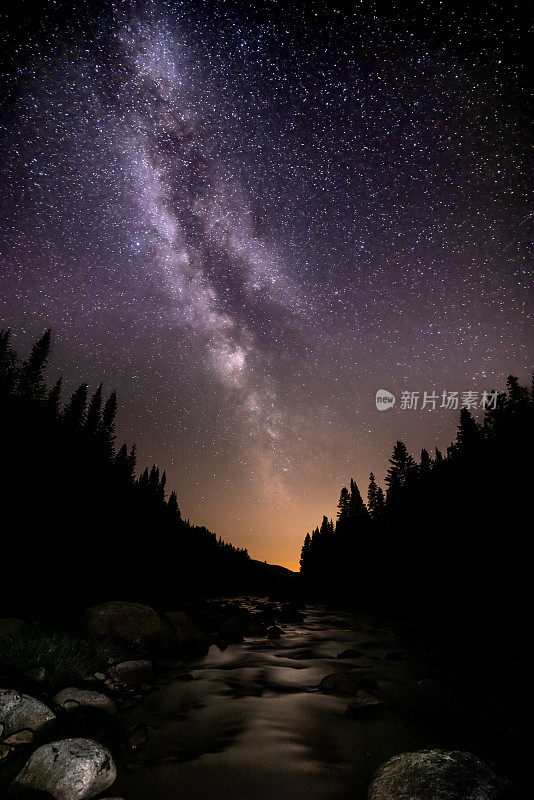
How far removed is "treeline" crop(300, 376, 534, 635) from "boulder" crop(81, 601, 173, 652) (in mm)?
16008

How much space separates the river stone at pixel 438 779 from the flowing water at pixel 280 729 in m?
0.43

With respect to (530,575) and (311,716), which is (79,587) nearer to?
(311,716)

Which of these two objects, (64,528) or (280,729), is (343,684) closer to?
(280,729)

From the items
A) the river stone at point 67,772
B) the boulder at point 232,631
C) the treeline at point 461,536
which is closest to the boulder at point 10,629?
the river stone at point 67,772

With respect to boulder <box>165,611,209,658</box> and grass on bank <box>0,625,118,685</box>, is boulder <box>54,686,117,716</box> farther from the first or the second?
boulder <box>165,611,209,658</box>

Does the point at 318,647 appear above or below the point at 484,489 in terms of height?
below

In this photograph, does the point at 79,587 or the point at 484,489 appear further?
the point at 484,489

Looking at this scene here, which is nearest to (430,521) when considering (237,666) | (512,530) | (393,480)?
(512,530)

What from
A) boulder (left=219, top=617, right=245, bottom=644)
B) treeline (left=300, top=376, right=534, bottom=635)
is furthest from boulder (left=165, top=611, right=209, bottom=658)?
treeline (left=300, top=376, right=534, bottom=635)

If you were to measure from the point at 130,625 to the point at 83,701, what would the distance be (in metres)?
5.11

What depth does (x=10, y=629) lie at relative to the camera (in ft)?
24.4

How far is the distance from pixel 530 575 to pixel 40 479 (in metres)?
32.9

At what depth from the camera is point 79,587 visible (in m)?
17.9

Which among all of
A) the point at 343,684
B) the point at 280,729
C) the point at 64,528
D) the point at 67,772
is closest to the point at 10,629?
the point at 67,772
